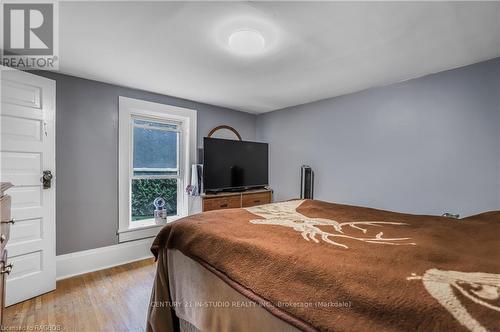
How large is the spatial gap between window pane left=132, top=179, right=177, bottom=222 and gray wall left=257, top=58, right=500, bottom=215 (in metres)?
1.98

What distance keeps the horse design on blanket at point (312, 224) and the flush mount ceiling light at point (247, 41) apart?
4.29 feet

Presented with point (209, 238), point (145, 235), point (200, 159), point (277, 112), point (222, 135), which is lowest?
point (145, 235)

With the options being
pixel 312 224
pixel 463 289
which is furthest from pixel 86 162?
pixel 463 289

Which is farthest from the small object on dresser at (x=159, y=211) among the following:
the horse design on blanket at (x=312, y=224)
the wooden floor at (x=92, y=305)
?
the horse design on blanket at (x=312, y=224)

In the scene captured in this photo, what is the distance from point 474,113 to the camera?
2270mm

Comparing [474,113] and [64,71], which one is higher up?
[64,71]

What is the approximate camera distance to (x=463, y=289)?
670mm

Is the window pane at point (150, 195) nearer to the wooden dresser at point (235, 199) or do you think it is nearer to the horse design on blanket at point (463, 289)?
the wooden dresser at point (235, 199)

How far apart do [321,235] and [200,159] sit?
2764 millimetres

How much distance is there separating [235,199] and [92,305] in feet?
6.74

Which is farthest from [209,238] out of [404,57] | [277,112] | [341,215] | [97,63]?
[277,112]

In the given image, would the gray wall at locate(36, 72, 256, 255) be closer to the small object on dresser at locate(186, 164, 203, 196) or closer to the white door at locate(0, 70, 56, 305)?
the white door at locate(0, 70, 56, 305)

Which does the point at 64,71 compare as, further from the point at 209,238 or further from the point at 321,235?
the point at 321,235

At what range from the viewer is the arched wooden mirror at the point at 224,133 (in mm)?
3906
